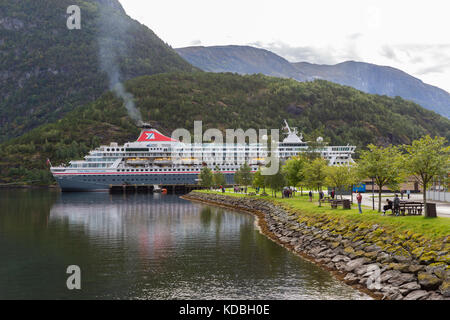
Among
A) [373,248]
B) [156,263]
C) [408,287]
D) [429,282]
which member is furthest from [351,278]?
[156,263]

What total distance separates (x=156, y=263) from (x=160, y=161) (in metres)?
105

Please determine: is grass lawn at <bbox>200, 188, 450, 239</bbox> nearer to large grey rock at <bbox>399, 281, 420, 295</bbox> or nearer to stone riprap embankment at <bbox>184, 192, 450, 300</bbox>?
stone riprap embankment at <bbox>184, 192, 450, 300</bbox>

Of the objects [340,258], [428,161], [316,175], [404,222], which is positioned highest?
[428,161]

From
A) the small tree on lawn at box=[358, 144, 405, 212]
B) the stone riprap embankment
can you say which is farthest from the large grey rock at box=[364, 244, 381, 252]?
the small tree on lawn at box=[358, 144, 405, 212]

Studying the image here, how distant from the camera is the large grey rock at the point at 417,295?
19059 millimetres

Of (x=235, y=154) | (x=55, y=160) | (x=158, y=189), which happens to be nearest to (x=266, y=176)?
(x=158, y=189)

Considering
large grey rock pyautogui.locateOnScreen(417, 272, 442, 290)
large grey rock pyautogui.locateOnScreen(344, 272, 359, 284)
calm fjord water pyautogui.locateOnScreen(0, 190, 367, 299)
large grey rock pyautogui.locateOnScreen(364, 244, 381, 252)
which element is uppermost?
large grey rock pyautogui.locateOnScreen(364, 244, 381, 252)

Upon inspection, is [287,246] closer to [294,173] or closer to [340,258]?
[340,258]

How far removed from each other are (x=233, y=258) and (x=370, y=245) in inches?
372

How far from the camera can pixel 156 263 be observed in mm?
29344

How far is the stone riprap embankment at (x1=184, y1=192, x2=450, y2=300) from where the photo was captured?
2006cm

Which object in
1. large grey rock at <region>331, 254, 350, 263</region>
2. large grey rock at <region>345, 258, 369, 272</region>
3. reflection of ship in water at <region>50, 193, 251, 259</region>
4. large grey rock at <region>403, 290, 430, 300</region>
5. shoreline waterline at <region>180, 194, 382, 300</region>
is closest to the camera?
large grey rock at <region>403, 290, 430, 300</region>

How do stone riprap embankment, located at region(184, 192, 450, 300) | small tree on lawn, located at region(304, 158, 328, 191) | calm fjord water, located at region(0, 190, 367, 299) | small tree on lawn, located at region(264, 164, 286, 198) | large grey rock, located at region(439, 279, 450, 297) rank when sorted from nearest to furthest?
1. large grey rock, located at region(439, 279, 450, 297)
2. stone riprap embankment, located at region(184, 192, 450, 300)
3. calm fjord water, located at region(0, 190, 367, 299)
4. small tree on lawn, located at region(304, 158, 328, 191)
5. small tree on lawn, located at region(264, 164, 286, 198)

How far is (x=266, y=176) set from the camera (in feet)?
217
